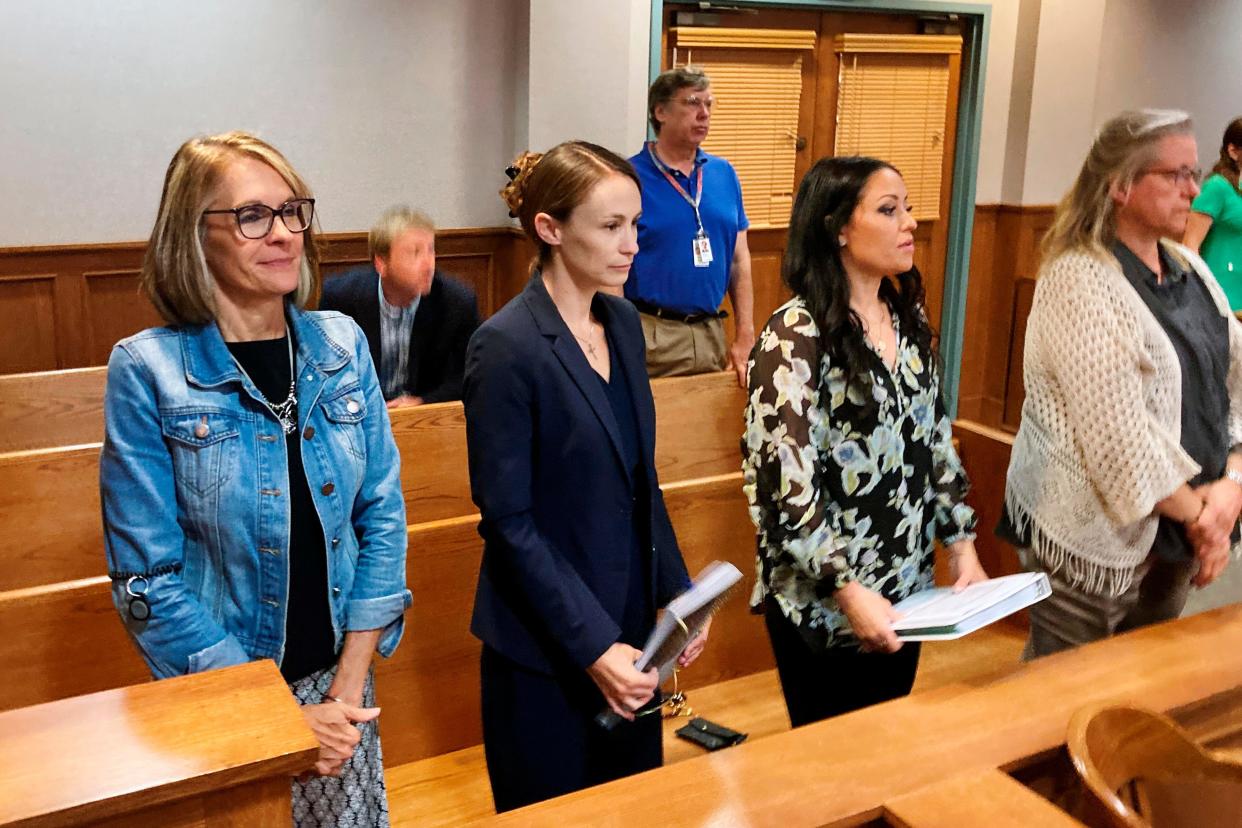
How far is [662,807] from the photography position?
130cm

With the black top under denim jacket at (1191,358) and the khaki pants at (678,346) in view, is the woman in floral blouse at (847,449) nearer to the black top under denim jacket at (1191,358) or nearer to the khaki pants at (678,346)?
the black top under denim jacket at (1191,358)

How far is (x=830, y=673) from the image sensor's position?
1898mm

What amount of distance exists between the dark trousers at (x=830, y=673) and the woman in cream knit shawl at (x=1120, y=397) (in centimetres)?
35

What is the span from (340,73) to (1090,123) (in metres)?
3.61

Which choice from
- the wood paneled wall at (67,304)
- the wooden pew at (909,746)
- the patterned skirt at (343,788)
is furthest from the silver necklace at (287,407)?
the wood paneled wall at (67,304)

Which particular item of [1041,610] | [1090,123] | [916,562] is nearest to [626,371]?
[916,562]

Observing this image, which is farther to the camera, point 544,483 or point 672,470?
point 672,470

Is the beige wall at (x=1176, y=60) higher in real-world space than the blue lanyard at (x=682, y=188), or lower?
higher

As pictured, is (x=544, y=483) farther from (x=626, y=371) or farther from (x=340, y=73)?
(x=340, y=73)

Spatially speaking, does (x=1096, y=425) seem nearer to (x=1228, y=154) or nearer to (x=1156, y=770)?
(x=1156, y=770)

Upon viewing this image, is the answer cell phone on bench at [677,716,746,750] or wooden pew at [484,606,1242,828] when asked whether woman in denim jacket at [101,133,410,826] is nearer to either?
wooden pew at [484,606,1242,828]

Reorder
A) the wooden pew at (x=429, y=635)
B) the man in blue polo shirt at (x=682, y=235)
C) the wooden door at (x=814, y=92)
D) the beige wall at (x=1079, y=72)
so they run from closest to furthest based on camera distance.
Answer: the wooden pew at (x=429, y=635), the man in blue polo shirt at (x=682, y=235), the wooden door at (x=814, y=92), the beige wall at (x=1079, y=72)

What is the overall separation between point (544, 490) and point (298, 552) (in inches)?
13.5

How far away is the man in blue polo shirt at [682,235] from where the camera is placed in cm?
356
